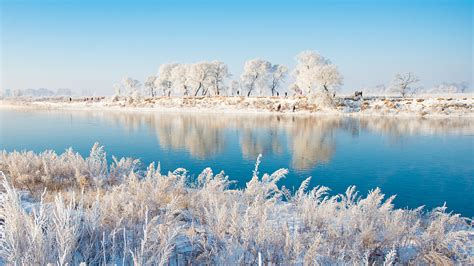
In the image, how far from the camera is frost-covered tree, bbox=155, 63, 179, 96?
96.1 metres

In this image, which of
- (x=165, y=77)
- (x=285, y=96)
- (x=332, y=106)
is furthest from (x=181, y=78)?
(x=332, y=106)

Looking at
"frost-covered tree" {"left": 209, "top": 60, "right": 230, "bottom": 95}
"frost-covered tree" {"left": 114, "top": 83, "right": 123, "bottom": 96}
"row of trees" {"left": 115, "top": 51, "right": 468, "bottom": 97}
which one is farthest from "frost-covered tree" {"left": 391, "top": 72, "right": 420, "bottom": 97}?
"frost-covered tree" {"left": 114, "top": 83, "right": 123, "bottom": 96}

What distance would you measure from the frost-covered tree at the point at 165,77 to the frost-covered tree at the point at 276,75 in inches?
1205

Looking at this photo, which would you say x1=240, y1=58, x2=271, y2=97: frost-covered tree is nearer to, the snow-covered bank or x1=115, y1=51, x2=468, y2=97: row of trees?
x1=115, y1=51, x2=468, y2=97: row of trees

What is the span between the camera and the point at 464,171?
14.4 m

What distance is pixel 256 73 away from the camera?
85.8 meters

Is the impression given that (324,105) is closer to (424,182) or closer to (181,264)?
(424,182)

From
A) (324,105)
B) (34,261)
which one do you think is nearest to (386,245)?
(34,261)

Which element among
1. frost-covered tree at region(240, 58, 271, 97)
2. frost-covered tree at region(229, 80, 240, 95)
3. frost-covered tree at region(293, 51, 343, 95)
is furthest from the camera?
frost-covered tree at region(229, 80, 240, 95)

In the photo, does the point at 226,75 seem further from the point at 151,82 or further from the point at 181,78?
the point at 151,82

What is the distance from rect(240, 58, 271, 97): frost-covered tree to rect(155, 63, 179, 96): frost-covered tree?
24516 mm

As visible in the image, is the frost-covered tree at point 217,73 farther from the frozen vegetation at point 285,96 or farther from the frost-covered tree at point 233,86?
the frost-covered tree at point 233,86

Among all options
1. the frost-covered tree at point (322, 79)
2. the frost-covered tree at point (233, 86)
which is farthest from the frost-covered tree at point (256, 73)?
the frost-covered tree at point (233, 86)

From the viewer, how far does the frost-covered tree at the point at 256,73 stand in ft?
280
